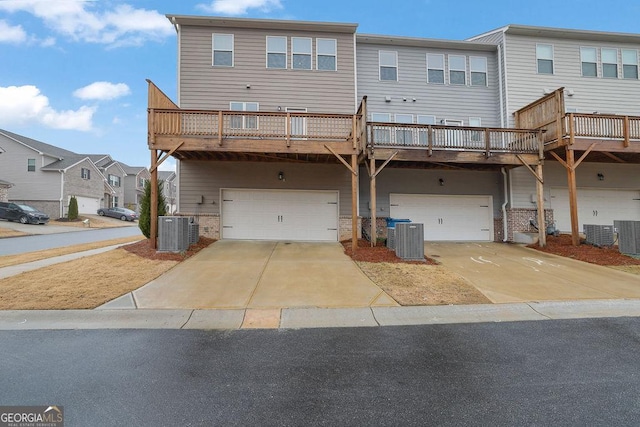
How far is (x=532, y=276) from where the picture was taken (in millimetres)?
7293

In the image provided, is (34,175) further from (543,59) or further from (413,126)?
(543,59)

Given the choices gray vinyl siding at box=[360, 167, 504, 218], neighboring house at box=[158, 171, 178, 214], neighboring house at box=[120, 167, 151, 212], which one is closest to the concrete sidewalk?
gray vinyl siding at box=[360, 167, 504, 218]

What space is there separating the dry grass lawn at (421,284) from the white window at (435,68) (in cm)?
940

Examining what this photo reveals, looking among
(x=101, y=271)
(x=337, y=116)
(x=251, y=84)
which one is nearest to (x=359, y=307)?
(x=101, y=271)

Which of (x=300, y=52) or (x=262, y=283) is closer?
(x=262, y=283)

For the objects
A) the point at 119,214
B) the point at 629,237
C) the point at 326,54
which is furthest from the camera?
the point at 119,214

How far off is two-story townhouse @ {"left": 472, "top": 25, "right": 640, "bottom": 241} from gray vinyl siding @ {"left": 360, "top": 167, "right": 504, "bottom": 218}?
0.67 m

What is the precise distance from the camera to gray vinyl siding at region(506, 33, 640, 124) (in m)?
13.2

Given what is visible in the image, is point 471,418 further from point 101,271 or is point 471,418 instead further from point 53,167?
point 53,167

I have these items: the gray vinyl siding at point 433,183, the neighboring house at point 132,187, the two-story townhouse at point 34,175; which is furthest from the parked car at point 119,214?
the gray vinyl siding at point 433,183

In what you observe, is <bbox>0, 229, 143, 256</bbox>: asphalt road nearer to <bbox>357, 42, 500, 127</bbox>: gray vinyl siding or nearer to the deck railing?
the deck railing

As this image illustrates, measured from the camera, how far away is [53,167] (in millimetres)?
27297

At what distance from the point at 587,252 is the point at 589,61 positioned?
980cm

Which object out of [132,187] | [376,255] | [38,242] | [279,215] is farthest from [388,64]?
[132,187]
